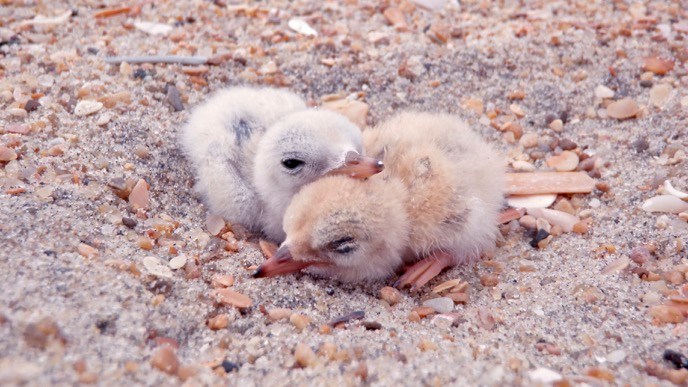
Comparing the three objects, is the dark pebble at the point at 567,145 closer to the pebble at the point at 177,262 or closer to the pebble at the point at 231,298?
the pebble at the point at 231,298

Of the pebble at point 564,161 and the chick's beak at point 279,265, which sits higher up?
the pebble at point 564,161

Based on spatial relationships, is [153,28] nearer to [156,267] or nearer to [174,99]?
[174,99]

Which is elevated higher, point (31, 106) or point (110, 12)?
point (110, 12)

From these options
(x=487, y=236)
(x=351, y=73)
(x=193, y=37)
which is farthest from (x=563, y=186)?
(x=193, y=37)

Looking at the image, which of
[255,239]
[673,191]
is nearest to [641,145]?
[673,191]

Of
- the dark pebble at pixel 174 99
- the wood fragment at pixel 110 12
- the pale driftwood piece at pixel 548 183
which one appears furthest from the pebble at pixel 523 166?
the wood fragment at pixel 110 12
